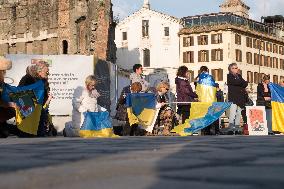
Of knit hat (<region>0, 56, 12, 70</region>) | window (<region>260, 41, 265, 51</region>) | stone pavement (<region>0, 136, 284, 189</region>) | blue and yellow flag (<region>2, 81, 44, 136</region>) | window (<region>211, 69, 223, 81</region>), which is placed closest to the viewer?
stone pavement (<region>0, 136, 284, 189</region>)

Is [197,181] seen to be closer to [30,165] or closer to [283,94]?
[30,165]

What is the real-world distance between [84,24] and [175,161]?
42217 mm

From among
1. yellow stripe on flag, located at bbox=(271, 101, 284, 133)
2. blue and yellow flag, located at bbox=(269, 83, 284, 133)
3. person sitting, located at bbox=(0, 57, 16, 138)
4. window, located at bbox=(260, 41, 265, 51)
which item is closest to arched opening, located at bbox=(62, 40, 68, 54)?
blue and yellow flag, located at bbox=(269, 83, 284, 133)

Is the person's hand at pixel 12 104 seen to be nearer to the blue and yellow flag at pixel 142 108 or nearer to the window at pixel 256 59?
the blue and yellow flag at pixel 142 108

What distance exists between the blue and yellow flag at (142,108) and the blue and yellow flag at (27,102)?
211cm

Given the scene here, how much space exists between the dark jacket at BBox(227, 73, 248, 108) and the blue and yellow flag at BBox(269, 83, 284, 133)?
1063 mm

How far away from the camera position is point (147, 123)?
14617mm

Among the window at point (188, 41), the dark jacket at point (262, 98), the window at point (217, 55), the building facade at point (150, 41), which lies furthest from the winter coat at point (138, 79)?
the window at point (188, 41)

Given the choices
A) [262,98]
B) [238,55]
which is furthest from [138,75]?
[238,55]

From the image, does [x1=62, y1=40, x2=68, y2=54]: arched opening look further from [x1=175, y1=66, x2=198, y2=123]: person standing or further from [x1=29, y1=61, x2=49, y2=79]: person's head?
[x1=29, y1=61, x2=49, y2=79]: person's head

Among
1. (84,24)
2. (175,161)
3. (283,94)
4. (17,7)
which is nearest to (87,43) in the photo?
(84,24)

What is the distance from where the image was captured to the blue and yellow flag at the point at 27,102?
12.8m

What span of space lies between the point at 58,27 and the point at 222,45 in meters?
32.7

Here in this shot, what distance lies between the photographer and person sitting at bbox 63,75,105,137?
13.6m
